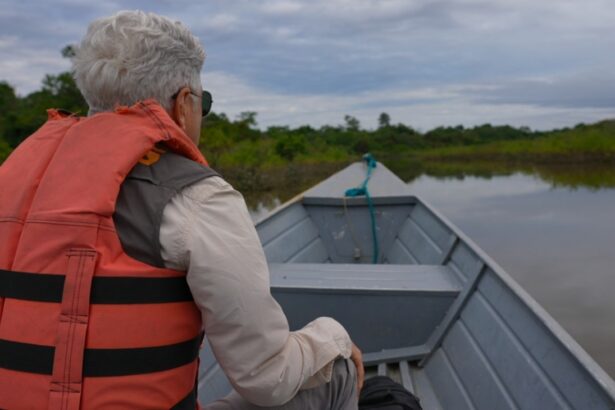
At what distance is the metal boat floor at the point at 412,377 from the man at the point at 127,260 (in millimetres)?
1369

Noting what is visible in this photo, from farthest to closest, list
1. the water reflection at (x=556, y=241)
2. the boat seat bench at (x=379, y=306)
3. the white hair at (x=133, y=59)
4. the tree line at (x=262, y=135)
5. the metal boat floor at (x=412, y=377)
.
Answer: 1. the tree line at (x=262, y=135)
2. the water reflection at (x=556, y=241)
3. the boat seat bench at (x=379, y=306)
4. the metal boat floor at (x=412, y=377)
5. the white hair at (x=133, y=59)

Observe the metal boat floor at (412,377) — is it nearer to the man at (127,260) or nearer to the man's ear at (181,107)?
the man at (127,260)

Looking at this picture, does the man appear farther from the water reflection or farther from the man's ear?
the water reflection

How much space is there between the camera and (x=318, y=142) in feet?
103

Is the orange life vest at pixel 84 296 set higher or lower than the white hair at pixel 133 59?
lower

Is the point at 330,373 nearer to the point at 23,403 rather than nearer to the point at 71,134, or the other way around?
the point at 23,403

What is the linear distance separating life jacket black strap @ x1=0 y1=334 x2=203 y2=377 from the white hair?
45 cm

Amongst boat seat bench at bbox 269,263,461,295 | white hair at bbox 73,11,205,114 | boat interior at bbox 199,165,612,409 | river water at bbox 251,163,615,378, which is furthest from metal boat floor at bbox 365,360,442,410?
river water at bbox 251,163,615,378

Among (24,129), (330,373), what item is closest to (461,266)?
(330,373)

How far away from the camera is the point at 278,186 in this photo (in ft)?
56.7

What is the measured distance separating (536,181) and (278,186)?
1033cm

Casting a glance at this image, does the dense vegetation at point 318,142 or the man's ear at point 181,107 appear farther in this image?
the dense vegetation at point 318,142

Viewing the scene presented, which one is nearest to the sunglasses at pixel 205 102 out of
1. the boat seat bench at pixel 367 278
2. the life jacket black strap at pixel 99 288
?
the life jacket black strap at pixel 99 288

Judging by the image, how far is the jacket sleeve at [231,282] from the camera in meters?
0.87
